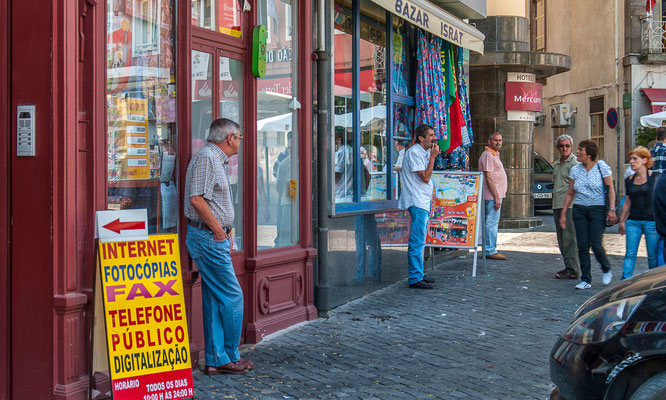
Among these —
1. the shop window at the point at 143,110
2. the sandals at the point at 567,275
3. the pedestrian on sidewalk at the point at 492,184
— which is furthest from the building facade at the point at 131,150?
the pedestrian on sidewalk at the point at 492,184

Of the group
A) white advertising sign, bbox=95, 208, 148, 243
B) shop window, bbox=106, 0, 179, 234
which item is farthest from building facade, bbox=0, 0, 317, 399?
white advertising sign, bbox=95, 208, 148, 243

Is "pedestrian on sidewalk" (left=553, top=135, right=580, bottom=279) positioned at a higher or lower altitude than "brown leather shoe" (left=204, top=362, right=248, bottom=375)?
higher

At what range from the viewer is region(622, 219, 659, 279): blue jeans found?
8.69 meters

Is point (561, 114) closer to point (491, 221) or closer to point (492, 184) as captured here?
point (491, 221)

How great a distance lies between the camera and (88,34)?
4.97 metres

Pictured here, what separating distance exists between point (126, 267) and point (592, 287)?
6486mm

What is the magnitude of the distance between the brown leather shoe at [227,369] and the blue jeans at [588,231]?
17.2 feet

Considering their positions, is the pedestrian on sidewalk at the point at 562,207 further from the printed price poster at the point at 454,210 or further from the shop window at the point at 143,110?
the shop window at the point at 143,110

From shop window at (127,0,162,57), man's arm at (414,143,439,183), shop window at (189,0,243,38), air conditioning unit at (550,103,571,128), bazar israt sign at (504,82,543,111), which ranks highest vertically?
air conditioning unit at (550,103,571,128)

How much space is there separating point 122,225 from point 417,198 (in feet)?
17.3

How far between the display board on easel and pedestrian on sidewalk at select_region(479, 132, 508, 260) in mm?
1334

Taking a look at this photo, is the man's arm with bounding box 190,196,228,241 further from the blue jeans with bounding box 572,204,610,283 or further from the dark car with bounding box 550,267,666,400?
the blue jeans with bounding box 572,204,610,283
